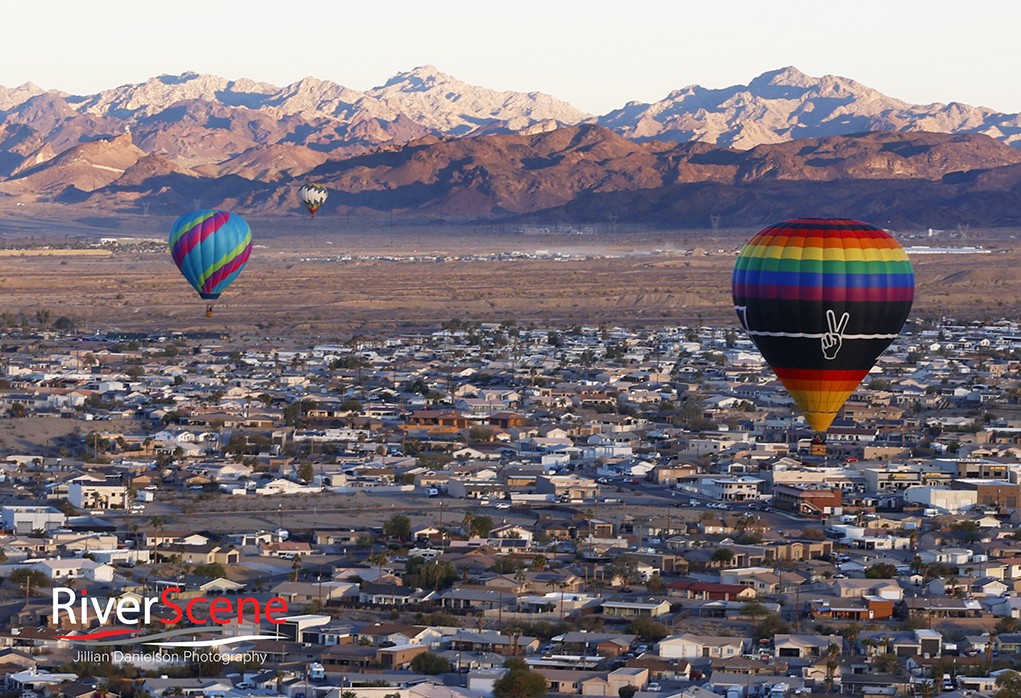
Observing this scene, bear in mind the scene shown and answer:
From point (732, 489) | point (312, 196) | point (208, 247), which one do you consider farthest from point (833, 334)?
point (312, 196)

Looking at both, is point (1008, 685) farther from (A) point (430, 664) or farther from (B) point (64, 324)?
(B) point (64, 324)

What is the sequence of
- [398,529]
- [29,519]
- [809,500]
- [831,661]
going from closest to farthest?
[831,661] < [398,529] < [29,519] < [809,500]

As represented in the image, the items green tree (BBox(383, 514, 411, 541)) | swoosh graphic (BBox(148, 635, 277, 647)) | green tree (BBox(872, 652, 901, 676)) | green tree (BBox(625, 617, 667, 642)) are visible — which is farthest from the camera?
green tree (BBox(383, 514, 411, 541))

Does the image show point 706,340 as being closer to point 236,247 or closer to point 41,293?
point 236,247

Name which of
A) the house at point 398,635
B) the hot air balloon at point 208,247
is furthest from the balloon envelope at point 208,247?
the house at point 398,635

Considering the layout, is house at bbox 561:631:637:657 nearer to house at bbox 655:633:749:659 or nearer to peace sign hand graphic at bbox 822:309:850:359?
house at bbox 655:633:749:659

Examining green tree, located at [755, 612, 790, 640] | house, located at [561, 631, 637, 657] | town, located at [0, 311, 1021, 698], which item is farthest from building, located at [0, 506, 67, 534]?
green tree, located at [755, 612, 790, 640]

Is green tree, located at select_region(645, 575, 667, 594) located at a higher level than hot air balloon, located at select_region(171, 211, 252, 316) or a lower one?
lower

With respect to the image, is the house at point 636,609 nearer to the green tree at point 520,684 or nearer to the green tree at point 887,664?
the green tree at point 887,664
